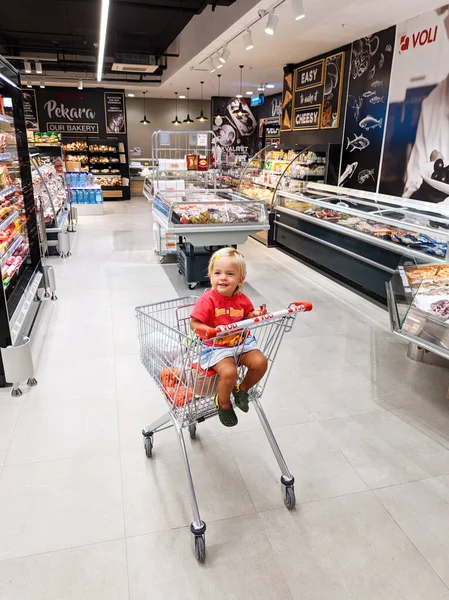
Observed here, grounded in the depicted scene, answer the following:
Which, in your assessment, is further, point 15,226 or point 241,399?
point 15,226

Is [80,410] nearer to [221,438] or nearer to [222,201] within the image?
[221,438]

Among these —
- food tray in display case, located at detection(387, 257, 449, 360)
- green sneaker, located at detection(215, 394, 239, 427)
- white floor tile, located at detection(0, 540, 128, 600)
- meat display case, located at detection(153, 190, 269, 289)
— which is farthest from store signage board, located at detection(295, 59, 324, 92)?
white floor tile, located at detection(0, 540, 128, 600)

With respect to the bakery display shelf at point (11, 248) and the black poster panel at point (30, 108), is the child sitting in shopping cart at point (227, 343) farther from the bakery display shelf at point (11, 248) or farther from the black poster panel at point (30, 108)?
the black poster panel at point (30, 108)

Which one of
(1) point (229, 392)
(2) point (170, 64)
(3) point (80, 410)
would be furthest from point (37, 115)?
(1) point (229, 392)

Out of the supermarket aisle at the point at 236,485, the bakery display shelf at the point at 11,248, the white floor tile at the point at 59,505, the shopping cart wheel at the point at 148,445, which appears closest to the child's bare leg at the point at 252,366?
the supermarket aisle at the point at 236,485

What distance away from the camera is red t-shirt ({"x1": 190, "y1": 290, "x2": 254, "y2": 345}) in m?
2.25

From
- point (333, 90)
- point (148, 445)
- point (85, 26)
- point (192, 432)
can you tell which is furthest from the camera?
point (85, 26)

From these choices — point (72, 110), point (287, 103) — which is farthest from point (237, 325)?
point (72, 110)

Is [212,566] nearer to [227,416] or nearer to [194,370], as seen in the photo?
[227,416]

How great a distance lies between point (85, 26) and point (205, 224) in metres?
8.79

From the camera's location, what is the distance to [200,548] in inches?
79.7

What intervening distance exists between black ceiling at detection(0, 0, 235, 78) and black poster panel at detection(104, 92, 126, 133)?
1.47 meters

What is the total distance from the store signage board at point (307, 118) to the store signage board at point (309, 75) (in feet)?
1.42

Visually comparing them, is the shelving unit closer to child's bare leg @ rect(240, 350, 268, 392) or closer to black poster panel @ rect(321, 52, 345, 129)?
black poster panel @ rect(321, 52, 345, 129)
